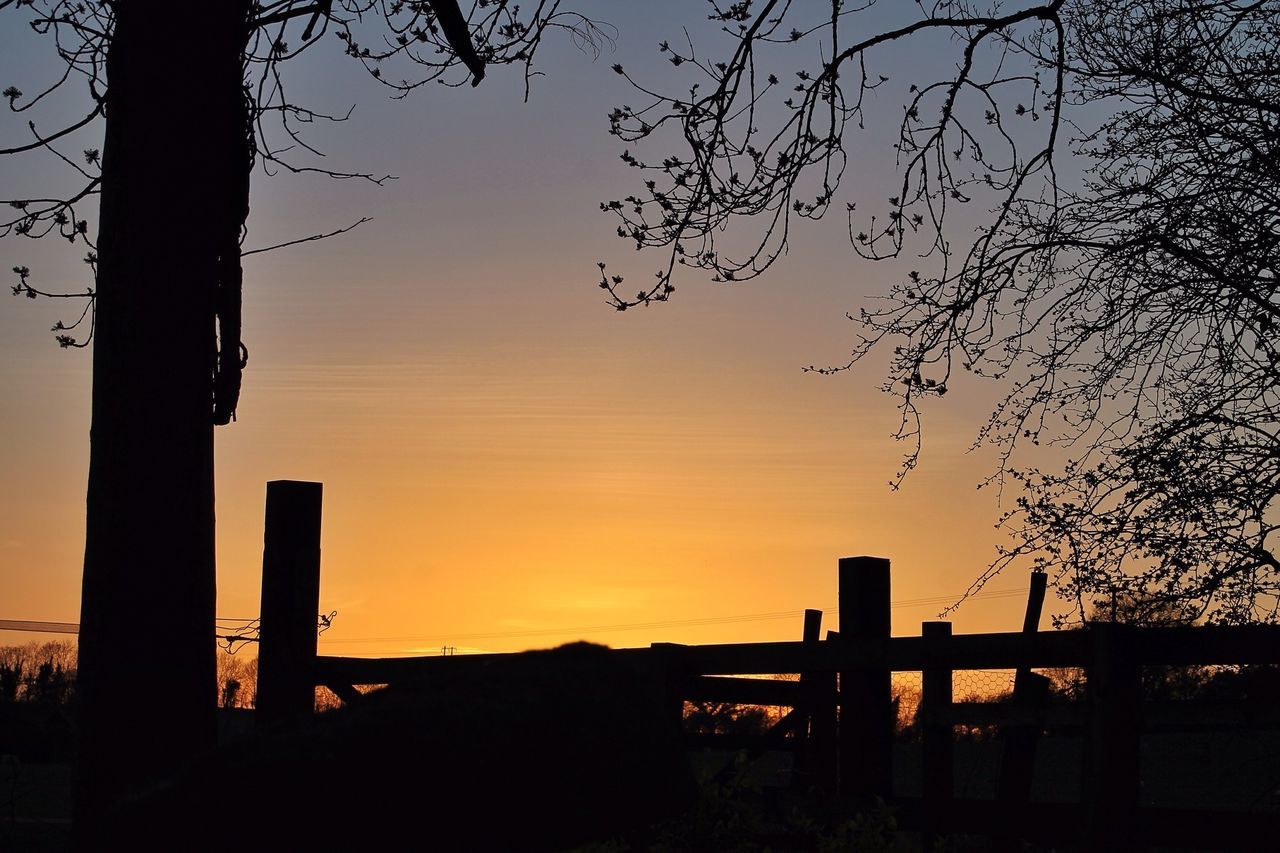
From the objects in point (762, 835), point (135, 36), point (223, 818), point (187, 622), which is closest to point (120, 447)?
point (187, 622)

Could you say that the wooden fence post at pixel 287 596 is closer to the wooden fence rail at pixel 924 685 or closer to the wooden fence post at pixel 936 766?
the wooden fence rail at pixel 924 685

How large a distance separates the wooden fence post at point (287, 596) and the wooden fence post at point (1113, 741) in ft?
15.7

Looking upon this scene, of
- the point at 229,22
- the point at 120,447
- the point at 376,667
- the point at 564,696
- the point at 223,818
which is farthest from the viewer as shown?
the point at 376,667

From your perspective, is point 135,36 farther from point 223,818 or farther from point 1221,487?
point 1221,487

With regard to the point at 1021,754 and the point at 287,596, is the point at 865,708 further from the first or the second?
the point at 287,596

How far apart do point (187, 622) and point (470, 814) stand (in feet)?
8.71

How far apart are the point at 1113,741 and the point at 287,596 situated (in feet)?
16.3

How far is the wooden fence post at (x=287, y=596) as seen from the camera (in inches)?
289

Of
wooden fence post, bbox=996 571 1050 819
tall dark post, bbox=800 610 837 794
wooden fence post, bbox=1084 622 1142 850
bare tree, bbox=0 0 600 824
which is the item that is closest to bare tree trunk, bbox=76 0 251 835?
bare tree, bbox=0 0 600 824

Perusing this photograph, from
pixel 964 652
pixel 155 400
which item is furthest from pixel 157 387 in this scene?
pixel 964 652

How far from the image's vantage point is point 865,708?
5.64m

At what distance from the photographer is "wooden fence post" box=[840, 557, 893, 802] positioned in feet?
18.5

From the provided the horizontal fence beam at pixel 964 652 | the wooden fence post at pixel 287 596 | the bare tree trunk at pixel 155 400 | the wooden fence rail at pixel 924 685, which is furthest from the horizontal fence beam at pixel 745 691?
the bare tree trunk at pixel 155 400

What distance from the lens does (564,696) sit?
9.66ft
